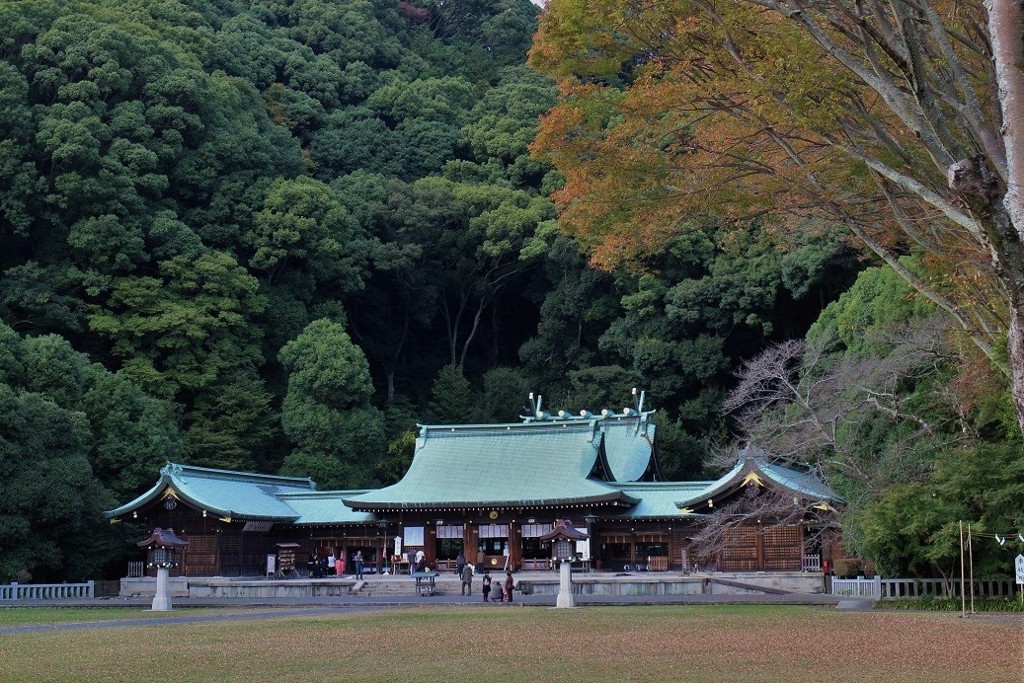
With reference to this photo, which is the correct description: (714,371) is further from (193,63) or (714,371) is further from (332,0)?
(332,0)

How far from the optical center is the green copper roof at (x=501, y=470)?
1452 inches

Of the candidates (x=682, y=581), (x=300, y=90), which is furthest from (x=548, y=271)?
(x=682, y=581)

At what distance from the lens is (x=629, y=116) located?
14578 mm

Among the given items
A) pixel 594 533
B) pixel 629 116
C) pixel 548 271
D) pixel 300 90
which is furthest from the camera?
pixel 300 90

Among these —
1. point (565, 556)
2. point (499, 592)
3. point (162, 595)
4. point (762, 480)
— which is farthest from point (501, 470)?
point (162, 595)

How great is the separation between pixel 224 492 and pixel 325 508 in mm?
3407

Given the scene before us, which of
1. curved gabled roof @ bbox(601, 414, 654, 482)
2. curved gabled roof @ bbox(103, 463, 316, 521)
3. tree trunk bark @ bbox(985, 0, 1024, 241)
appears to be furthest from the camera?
curved gabled roof @ bbox(601, 414, 654, 482)

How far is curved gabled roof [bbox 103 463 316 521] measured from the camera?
3519cm

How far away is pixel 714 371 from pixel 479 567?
47.8 ft

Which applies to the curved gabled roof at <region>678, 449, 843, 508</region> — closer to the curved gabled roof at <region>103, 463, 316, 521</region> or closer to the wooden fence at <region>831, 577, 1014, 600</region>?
the wooden fence at <region>831, 577, 1014, 600</region>

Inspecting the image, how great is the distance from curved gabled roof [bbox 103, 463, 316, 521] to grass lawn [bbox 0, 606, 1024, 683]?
14.5 meters

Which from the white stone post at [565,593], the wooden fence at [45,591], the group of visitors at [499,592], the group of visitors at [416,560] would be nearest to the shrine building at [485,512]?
the group of visitors at [416,560]

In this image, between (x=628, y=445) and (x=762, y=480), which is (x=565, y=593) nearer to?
(x=762, y=480)

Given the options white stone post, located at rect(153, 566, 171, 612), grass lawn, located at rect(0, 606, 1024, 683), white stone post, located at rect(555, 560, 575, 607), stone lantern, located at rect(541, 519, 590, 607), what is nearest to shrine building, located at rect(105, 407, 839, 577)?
stone lantern, located at rect(541, 519, 590, 607)
